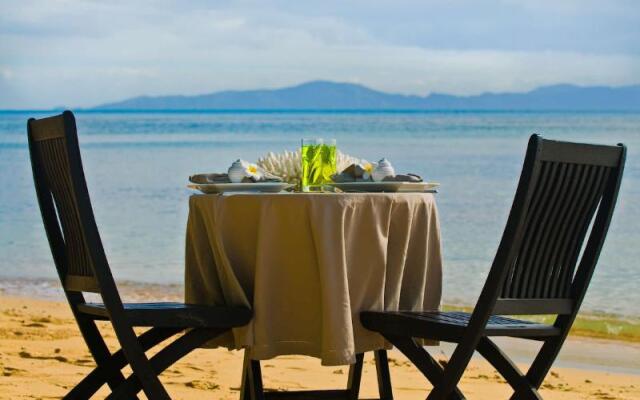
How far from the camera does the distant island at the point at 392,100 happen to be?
59094 mm

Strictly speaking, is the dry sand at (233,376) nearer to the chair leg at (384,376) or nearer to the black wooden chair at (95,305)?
the chair leg at (384,376)

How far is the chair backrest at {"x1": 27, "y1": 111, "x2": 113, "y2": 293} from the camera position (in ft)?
10.7

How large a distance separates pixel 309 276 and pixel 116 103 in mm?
74441

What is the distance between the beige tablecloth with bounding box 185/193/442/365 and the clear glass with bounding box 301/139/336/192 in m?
0.31

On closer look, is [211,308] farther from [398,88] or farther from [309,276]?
[398,88]

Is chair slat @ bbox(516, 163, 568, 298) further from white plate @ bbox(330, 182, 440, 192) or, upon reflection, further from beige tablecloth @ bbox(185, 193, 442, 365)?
white plate @ bbox(330, 182, 440, 192)

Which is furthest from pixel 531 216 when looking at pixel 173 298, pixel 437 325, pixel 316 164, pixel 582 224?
pixel 173 298

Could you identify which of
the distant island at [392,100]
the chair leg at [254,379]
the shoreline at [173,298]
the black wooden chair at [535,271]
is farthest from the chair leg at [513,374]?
the distant island at [392,100]

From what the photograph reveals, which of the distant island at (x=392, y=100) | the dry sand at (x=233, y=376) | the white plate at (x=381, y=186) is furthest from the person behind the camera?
the distant island at (x=392, y=100)

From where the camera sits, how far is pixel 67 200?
3475 mm

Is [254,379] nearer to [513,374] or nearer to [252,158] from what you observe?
[513,374]

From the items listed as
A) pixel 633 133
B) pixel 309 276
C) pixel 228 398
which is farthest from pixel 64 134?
pixel 633 133

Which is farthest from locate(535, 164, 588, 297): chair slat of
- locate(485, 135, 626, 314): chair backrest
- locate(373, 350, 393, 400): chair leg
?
locate(373, 350, 393, 400): chair leg

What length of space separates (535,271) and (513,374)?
1.08ft
